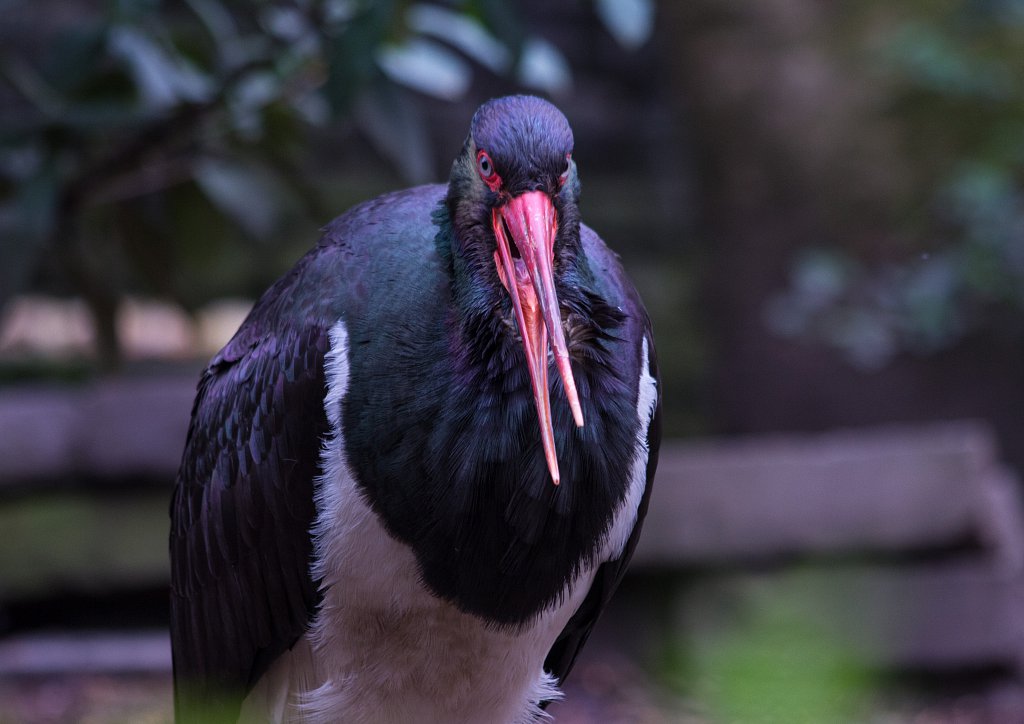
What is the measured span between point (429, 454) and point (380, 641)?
1.65 feet

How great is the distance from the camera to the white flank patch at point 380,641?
2.41 metres

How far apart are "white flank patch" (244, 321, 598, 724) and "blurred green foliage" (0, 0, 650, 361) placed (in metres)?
1.44

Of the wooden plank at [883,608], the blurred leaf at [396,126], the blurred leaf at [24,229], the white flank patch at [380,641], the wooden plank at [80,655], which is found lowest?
the wooden plank at [80,655]

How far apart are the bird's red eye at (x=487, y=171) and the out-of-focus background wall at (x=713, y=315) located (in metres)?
0.84

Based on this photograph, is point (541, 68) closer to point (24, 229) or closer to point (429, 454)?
point (24, 229)

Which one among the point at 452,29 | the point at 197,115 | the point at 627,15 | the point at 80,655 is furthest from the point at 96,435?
the point at 627,15

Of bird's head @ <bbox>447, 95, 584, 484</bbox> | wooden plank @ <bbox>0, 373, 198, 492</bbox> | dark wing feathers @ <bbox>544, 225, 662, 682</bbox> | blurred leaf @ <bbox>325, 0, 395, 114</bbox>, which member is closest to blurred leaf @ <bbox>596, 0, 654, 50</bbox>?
blurred leaf @ <bbox>325, 0, 395, 114</bbox>

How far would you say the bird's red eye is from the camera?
83.4 inches

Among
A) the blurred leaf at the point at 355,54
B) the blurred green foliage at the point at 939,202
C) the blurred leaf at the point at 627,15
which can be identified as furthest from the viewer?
the blurred green foliage at the point at 939,202

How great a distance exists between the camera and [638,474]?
245cm

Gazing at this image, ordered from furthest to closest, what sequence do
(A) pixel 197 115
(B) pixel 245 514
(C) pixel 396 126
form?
1. (A) pixel 197 115
2. (C) pixel 396 126
3. (B) pixel 245 514

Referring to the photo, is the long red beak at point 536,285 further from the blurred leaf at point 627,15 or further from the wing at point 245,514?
the blurred leaf at point 627,15

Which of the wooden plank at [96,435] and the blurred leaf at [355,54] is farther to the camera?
the wooden plank at [96,435]

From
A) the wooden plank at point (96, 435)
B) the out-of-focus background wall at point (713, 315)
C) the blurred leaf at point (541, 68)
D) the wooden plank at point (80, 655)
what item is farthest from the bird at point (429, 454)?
the wooden plank at point (80, 655)
